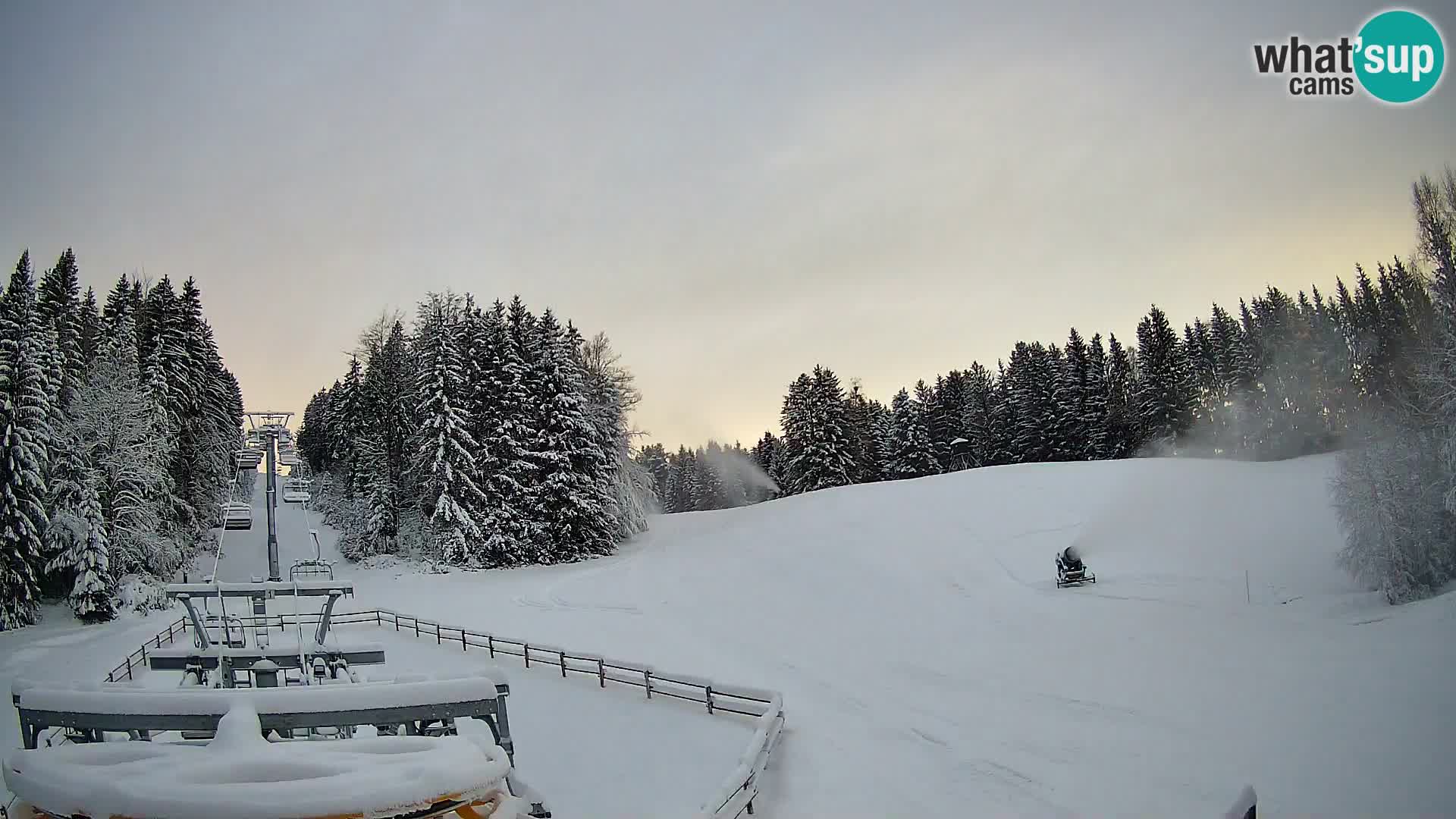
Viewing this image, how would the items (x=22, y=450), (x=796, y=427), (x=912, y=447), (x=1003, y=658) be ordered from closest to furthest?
(x=1003, y=658) < (x=22, y=450) < (x=796, y=427) < (x=912, y=447)

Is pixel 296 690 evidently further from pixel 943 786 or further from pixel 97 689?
pixel 943 786

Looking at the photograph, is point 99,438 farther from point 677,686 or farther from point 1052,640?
point 1052,640

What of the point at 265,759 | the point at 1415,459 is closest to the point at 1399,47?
the point at 1415,459

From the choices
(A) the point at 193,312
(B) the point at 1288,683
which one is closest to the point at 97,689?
(B) the point at 1288,683

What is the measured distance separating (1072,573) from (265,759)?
2295 cm

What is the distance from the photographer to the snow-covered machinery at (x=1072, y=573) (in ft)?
72.9

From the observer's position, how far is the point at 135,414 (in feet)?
113

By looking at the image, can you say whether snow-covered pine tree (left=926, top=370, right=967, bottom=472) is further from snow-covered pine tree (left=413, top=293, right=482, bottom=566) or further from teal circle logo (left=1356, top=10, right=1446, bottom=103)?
teal circle logo (left=1356, top=10, right=1446, bottom=103)

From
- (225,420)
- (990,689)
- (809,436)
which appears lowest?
(990,689)

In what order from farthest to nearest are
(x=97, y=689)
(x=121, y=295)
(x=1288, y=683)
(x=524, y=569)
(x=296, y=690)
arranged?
(x=121, y=295) < (x=524, y=569) < (x=1288, y=683) < (x=97, y=689) < (x=296, y=690)

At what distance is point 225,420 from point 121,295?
10811mm

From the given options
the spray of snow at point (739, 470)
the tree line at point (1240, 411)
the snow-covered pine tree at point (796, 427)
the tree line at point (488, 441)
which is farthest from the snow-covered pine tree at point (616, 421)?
the spray of snow at point (739, 470)

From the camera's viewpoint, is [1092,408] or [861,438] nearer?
[1092,408]

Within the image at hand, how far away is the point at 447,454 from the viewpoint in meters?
41.6
